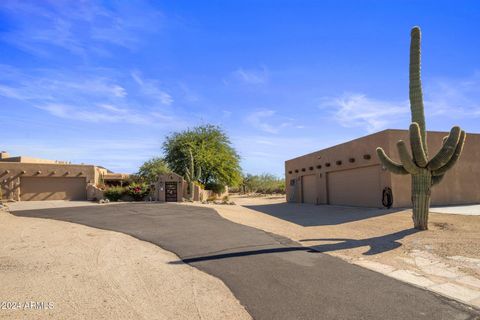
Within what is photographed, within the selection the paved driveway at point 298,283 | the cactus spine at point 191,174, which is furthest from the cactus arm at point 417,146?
the cactus spine at point 191,174

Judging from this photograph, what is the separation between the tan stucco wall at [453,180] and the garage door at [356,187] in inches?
44.1

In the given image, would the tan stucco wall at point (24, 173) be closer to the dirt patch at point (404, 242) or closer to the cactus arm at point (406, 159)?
the dirt patch at point (404, 242)

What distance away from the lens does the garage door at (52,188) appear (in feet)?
114

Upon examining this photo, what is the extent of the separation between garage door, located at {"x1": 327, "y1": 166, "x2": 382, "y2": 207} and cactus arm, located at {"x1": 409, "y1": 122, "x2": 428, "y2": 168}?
25.0 ft

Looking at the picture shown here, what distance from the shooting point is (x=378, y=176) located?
62.8 feet

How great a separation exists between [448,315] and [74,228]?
1257 centimetres

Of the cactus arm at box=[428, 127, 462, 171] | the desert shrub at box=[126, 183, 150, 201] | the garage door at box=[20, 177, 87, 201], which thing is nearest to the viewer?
the cactus arm at box=[428, 127, 462, 171]

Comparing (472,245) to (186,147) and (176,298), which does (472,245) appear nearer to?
(176,298)

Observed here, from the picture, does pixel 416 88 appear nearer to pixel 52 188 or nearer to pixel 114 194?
pixel 114 194

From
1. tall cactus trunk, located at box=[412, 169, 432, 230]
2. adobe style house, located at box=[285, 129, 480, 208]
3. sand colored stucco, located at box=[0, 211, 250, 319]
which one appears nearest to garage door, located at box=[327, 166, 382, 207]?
adobe style house, located at box=[285, 129, 480, 208]

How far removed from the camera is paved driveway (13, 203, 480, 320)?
4.91m

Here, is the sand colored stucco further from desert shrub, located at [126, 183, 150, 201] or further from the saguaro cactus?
desert shrub, located at [126, 183, 150, 201]

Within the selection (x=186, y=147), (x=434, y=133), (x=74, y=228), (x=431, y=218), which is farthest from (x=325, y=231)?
(x=186, y=147)

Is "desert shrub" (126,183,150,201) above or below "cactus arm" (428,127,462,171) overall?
below
